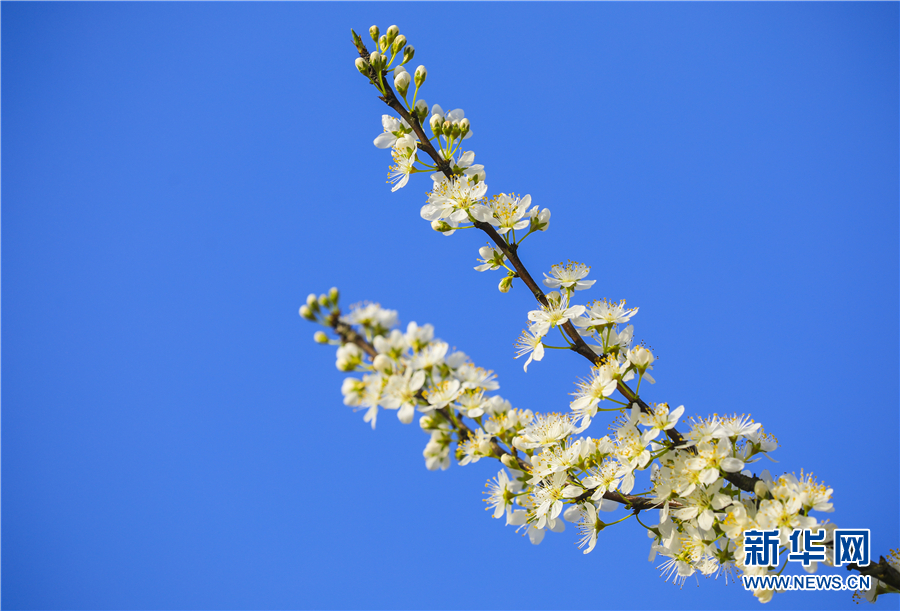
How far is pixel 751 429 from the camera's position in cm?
180

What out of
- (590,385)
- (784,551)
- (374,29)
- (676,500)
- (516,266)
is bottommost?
(784,551)

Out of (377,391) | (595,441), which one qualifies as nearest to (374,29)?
(377,391)

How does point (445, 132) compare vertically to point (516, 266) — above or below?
above

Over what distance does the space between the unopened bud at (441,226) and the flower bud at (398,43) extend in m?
0.67

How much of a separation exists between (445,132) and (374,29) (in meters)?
0.48

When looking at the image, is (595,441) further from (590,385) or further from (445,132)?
(445,132)

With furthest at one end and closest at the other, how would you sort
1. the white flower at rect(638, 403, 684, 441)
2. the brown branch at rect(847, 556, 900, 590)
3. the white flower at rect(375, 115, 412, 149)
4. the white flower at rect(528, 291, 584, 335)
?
the white flower at rect(375, 115, 412, 149) → the white flower at rect(528, 291, 584, 335) → the white flower at rect(638, 403, 684, 441) → the brown branch at rect(847, 556, 900, 590)

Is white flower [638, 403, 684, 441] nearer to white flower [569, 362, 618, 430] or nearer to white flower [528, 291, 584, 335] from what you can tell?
white flower [569, 362, 618, 430]

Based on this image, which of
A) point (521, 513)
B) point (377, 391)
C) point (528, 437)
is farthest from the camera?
point (521, 513)

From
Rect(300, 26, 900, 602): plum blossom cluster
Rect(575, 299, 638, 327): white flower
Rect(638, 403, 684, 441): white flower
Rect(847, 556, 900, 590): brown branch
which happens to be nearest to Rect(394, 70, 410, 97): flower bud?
Rect(300, 26, 900, 602): plum blossom cluster

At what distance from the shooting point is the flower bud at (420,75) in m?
2.06

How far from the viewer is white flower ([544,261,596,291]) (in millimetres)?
2025

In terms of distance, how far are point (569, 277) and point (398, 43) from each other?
108 cm

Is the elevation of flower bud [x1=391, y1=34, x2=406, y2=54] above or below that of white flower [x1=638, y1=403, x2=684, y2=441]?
above
